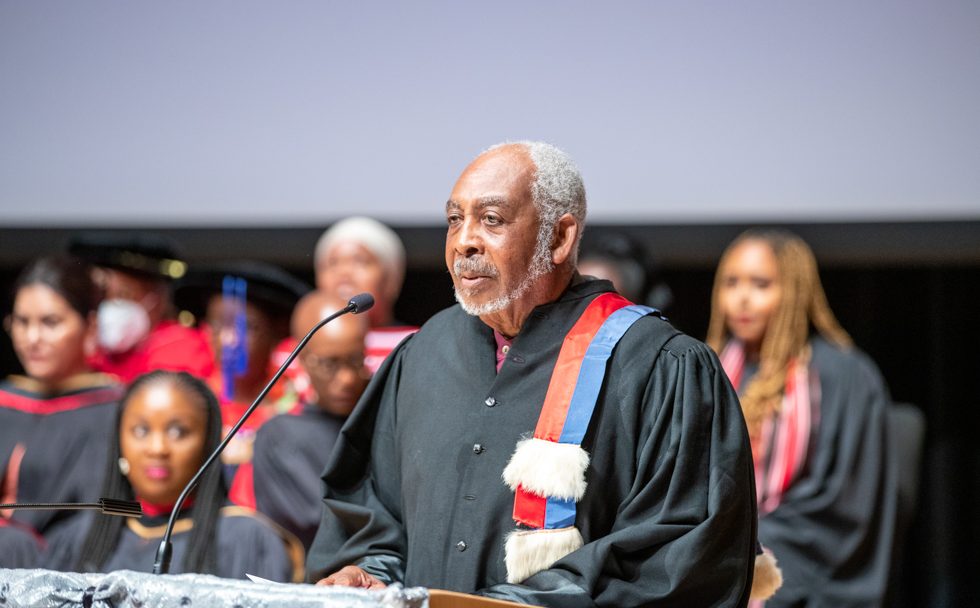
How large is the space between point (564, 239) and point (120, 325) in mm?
3478

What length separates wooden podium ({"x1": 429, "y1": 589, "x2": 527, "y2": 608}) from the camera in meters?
2.15

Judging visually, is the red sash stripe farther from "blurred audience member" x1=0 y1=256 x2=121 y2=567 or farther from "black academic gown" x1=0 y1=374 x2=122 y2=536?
"blurred audience member" x1=0 y1=256 x2=121 y2=567

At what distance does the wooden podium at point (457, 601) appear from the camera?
7.07 ft

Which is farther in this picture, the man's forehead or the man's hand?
the man's forehead

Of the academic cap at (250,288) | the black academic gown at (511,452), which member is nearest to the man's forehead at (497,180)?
the black academic gown at (511,452)

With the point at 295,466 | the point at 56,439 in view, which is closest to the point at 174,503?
the point at 295,466

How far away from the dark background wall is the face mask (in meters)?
0.59

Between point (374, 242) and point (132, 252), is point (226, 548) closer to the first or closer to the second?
point (374, 242)

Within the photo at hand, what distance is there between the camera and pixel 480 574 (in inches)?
111

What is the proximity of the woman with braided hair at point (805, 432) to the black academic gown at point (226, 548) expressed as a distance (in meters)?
1.96

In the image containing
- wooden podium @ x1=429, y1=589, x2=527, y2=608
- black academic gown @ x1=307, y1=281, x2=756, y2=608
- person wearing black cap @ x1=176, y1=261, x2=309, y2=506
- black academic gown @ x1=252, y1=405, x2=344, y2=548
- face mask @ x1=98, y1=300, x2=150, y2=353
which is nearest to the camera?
wooden podium @ x1=429, y1=589, x2=527, y2=608

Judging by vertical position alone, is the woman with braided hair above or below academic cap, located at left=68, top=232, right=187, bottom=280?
below

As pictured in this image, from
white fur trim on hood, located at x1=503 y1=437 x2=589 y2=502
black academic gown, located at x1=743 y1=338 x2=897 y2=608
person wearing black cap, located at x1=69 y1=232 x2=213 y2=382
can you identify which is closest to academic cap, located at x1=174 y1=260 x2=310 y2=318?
person wearing black cap, located at x1=69 y1=232 x2=213 y2=382

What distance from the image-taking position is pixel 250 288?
18.8 ft
